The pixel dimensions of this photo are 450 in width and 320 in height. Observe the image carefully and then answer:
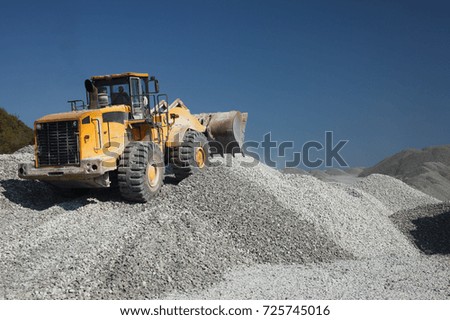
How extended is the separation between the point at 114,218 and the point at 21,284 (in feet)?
8.54

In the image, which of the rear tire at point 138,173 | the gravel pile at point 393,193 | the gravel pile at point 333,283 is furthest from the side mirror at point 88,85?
the gravel pile at point 393,193

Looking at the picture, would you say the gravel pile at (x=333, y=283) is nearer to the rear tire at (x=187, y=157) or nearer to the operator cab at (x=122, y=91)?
the rear tire at (x=187, y=157)

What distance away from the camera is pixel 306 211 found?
11.4m

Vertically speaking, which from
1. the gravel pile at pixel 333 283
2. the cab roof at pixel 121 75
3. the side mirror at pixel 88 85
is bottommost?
the gravel pile at pixel 333 283

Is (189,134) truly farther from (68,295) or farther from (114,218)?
(68,295)

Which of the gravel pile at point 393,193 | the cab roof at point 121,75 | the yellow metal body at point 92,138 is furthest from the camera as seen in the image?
the gravel pile at point 393,193

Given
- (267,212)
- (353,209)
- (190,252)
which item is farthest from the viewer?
(353,209)

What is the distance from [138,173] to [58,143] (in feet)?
5.66

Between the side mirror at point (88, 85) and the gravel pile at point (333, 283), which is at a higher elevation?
the side mirror at point (88, 85)

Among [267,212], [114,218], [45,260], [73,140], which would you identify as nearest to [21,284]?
[45,260]

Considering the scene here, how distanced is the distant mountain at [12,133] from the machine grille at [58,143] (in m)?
13.4

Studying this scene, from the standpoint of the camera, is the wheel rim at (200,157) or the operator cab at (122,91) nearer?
the operator cab at (122,91)

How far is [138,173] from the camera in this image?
32.6 ft

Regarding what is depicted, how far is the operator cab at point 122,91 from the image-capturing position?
36.0 feet
